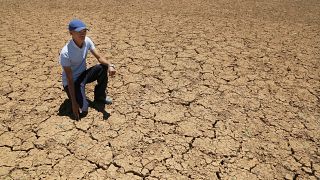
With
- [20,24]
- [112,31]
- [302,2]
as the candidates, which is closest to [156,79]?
[112,31]

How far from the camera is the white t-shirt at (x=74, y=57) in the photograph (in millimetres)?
2723

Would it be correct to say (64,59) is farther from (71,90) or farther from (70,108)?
(70,108)

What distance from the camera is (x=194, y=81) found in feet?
12.1

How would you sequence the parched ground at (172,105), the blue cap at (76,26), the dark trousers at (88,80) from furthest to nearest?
the dark trousers at (88,80)
the blue cap at (76,26)
the parched ground at (172,105)

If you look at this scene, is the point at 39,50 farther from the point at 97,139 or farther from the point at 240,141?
the point at 240,141

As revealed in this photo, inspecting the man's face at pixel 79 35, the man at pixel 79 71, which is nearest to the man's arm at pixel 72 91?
the man at pixel 79 71

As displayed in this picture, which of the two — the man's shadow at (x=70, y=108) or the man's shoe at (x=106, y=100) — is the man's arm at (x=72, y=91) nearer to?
the man's shadow at (x=70, y=108)

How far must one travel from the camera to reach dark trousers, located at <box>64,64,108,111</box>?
2984 mm

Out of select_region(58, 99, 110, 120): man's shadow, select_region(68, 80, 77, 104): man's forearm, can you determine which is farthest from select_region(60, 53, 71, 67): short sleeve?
select_region(58, 99, 110, 120): man's shadow

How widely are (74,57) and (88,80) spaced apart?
1.09 feet

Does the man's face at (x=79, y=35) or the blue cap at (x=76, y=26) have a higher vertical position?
the blue cap at (x=76, y=26)

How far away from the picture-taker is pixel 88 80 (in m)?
3.08

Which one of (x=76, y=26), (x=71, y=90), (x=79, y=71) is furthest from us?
(x=79, y=71)

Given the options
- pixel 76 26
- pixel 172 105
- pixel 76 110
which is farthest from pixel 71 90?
pixel 172 105
